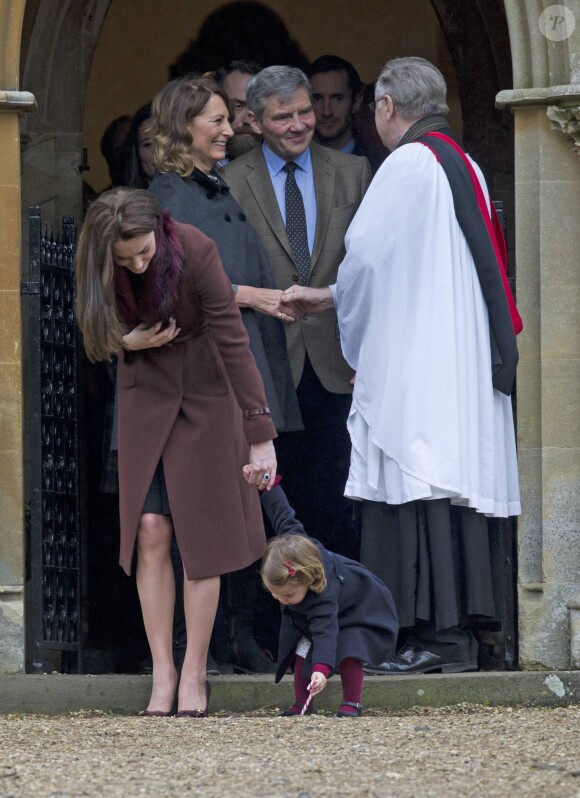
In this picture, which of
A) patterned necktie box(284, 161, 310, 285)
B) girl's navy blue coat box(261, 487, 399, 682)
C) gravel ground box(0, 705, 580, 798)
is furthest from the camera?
patterned necktie box(284, 161, 310, 285)

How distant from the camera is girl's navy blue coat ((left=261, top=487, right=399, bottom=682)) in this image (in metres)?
5.96

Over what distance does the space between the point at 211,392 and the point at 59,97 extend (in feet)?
9.36

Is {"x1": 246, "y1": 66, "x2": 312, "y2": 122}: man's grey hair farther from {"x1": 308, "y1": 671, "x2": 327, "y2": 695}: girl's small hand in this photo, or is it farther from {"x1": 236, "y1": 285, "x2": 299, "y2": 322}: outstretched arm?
{"x1": 308, "y1": 671, "x2": 327, "y2": 695}: girl's small hand

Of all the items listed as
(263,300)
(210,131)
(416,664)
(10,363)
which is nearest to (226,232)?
(263,300)

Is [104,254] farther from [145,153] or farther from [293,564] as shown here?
[145,153]

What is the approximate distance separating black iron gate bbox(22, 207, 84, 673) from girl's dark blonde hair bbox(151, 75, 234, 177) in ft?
2.14

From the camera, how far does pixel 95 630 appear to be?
8289mm

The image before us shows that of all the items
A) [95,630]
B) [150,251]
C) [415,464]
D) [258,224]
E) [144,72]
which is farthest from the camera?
[144,72]

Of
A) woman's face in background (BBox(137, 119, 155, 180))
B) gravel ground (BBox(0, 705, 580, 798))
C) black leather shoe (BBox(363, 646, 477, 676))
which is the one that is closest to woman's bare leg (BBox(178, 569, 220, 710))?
gravel ground (BBox(0, 705, 580, 798))

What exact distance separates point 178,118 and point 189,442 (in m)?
1.15

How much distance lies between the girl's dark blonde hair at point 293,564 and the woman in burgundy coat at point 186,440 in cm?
21

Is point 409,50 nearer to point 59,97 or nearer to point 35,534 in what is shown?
point 59,97

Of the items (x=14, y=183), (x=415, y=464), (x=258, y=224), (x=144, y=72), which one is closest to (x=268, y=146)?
(x=258, y=224)

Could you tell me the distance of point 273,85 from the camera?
6.88 m
